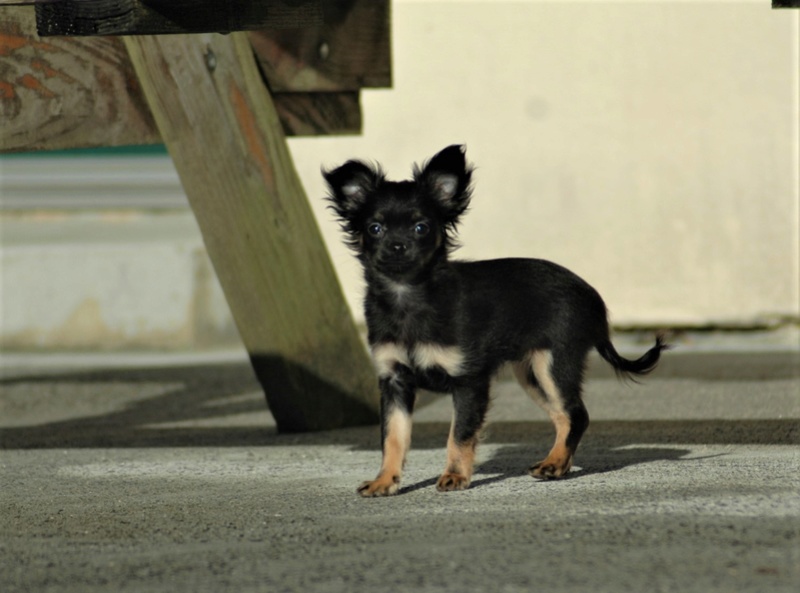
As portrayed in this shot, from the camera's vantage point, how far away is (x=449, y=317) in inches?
182

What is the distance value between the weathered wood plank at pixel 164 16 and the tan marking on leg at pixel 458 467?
4.73 feet

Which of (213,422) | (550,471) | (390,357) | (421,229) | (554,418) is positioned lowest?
(213,422)

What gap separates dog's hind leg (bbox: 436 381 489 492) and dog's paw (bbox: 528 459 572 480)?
0.25 m

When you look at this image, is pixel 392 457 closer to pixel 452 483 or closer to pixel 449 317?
pixel 452 483

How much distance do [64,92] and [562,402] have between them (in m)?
2.50

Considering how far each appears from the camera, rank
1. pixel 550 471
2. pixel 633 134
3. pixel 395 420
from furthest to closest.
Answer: pixel 633 134 → pixel 550 471 → pixel 395 420

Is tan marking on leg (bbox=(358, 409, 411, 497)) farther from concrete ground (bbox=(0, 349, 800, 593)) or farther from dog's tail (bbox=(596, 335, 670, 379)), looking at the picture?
dog's tail (bbox=(596, 335, 670, 379))

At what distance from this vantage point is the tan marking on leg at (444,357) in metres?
4.57

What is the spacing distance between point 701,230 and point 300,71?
4602 mm

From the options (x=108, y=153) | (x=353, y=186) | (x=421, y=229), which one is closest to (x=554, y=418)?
(x=421, y=229)

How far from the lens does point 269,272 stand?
613cm

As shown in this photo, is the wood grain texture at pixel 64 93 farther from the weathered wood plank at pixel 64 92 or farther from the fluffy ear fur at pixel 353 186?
the fluffy ear fur at pixel 353 186

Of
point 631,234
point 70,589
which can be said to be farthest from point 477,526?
point 631,234

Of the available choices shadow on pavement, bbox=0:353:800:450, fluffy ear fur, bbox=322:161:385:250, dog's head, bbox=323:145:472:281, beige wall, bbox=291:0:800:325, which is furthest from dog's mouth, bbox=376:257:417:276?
Answer: beige wall, bbox=291:0:800:325
